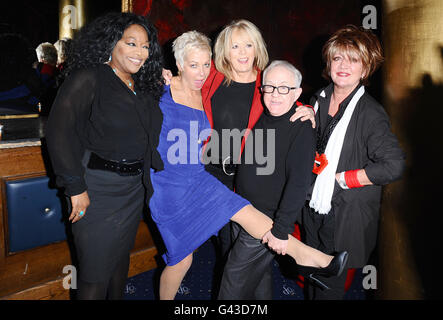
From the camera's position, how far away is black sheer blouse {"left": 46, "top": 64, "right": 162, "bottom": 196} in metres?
1.35

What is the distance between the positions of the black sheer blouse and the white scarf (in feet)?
3.15

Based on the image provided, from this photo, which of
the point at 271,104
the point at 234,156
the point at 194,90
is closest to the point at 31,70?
the point at 194,90

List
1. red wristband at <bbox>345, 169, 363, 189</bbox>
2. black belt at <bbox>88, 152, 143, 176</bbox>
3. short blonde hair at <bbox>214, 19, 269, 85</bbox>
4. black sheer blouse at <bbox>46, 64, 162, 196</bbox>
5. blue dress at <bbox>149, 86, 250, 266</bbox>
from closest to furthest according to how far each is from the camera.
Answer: black sheer blouse at <bbox>46, 64, 162, 196</bbox> < black belt at <bbox>88, 152, 143, 176</bbox> < red wristband at <bbox>345, 169, 363, 189</bbox> < blue dress at <bbox>149, 86, 250, 266</bbox> < short blonde hair at <bbox>214, 19, 269, 85</bbox>

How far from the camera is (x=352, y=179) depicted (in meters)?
1.59

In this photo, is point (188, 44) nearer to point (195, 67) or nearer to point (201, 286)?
point (195, 67)

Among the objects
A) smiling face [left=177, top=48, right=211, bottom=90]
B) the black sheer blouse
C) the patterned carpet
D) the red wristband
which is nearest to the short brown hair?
the red wristband

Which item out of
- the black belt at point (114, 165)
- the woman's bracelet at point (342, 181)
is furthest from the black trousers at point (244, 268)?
the black belt at point (114, 165)

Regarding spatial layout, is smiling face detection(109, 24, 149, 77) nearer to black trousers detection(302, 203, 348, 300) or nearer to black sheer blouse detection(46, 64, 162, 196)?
black sheer blouse detection(46, 64, 162, 196)

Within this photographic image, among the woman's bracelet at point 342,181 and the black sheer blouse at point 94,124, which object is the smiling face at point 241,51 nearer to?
the black sheer blouse at point 94,124

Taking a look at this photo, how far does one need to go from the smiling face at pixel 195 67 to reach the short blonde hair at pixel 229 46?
19 cm

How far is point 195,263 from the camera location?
9.52ft

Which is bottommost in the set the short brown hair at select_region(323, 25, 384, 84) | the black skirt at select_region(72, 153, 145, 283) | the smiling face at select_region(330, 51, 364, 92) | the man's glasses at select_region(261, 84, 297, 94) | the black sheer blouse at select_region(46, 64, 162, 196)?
the black skirt at select_region(72, 153, 145, 283)

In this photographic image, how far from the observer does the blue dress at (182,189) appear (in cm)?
172

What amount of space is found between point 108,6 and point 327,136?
264cm
